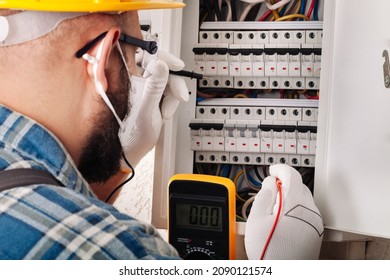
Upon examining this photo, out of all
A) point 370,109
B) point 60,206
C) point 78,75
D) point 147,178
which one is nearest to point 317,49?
point 370,109

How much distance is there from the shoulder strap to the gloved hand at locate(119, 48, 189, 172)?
1.69 feet

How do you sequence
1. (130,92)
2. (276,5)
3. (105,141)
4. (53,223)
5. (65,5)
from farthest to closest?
(276,5) < (130,92) < (105,141) < (65,5) < (53,223)

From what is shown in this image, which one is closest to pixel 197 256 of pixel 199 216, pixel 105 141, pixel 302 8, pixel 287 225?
pixel 199 216

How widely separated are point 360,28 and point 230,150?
42cm

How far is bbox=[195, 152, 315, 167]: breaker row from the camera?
1.53 meters

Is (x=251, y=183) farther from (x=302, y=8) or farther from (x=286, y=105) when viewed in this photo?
(x=302, y=8)

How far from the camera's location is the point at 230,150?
5.12 ft

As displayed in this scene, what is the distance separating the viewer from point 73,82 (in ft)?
3.25

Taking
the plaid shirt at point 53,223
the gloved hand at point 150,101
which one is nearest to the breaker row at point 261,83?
the gloved hand at point 150,101

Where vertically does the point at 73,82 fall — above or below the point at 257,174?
above

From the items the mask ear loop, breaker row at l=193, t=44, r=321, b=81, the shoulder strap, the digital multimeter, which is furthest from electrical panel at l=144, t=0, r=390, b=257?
the shoulder strap

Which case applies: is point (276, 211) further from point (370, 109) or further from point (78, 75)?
point (78, 75)

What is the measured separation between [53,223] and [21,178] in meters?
0.07

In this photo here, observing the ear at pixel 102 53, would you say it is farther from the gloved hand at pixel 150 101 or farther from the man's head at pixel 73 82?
the gloved hand at pixel 150 101
